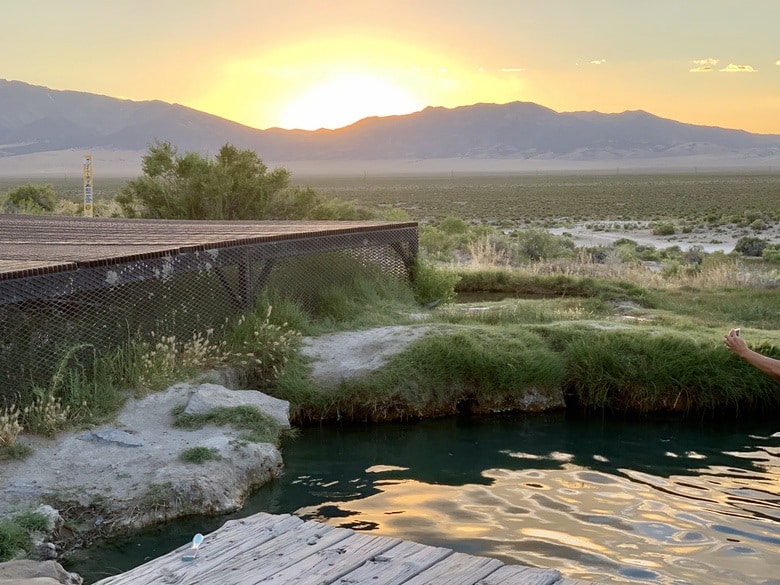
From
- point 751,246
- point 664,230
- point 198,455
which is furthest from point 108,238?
point 664,230

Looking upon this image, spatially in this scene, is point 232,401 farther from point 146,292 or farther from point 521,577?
point 521,577

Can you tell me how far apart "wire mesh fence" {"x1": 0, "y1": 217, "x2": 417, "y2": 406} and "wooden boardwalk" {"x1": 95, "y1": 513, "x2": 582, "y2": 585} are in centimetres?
400

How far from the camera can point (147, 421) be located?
8.32 m

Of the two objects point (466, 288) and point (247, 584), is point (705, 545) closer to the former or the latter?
point (247, 584)

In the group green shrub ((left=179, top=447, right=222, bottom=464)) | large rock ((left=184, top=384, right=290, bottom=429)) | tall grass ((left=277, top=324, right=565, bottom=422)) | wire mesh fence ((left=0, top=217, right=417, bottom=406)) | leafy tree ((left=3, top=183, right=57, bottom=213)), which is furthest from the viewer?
leafy tree ((left=3, top=183, right=57, bottom=213))

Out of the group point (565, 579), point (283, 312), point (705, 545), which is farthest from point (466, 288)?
point (565, 579)

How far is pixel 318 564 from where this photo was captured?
171 inches

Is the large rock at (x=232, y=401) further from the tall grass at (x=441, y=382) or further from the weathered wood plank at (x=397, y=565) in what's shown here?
the weathered wood plank at (x=397, y=565)

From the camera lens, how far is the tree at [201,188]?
63.8 feet

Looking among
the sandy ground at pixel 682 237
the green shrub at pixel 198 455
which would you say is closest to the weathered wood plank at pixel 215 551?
the green shrub at pixel 198 455

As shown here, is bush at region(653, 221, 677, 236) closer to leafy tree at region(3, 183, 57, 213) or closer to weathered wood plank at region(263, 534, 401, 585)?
leafy tree at region(3, 183, 57, 213)

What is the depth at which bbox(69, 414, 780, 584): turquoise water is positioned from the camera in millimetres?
6379

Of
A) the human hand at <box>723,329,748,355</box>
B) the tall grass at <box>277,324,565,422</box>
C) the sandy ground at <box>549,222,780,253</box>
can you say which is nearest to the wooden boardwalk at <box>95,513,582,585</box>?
the human hand at <box>723,329,748,355</box>

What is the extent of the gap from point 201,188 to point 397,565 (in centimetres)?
1587
